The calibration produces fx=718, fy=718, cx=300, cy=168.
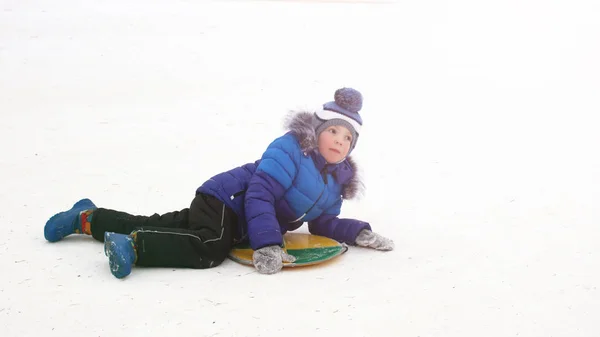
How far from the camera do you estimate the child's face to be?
2.54 metres

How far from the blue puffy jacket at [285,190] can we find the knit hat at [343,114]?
0.22 feet

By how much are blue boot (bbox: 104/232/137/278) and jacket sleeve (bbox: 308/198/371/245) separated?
0.76m

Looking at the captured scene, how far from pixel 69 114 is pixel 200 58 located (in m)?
1.32

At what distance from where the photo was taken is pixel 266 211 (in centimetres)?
238

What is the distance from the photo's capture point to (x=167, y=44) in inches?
224

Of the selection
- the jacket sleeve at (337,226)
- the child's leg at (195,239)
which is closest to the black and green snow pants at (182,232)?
the child's leg at (195,239)

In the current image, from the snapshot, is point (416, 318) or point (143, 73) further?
point (143, 73)

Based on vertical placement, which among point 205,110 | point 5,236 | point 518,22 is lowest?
point 5,236

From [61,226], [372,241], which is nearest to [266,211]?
[372,241]

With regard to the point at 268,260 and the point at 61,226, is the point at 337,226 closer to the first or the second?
the point at 268,260

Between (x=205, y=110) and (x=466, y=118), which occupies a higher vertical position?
(x=466, y=118)

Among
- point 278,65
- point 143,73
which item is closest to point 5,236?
point 143,73

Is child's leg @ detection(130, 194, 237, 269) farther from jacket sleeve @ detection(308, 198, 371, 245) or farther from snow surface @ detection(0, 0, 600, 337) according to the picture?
jacket sleeve @ detection(308, 198, 371, 245)

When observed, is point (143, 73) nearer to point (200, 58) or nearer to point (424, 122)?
point (200, 58)
